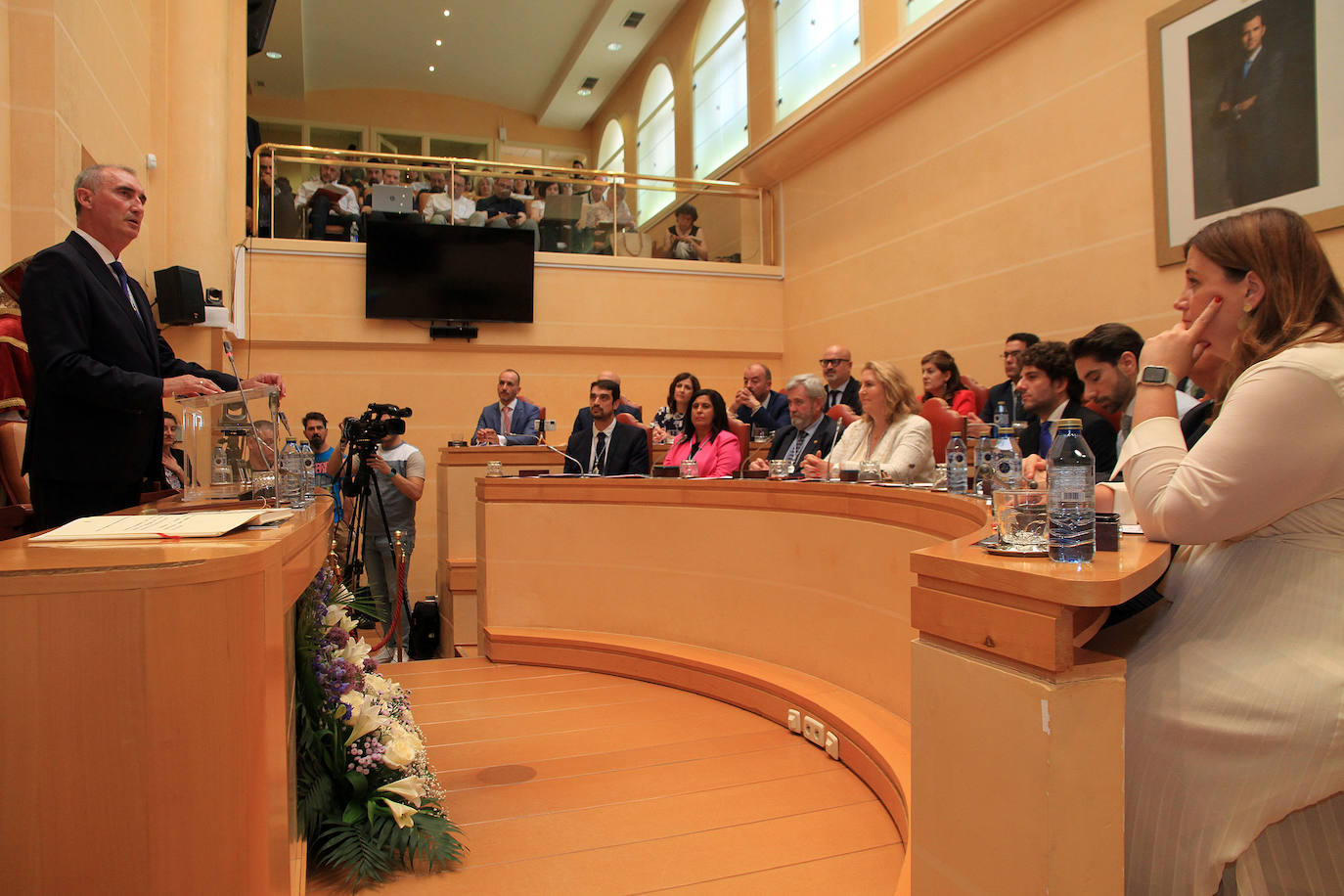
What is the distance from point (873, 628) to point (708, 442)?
193 centimetres

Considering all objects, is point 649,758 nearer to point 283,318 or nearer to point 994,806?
point 994,806

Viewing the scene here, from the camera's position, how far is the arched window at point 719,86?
9.31 meters

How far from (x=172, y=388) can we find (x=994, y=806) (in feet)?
5.41

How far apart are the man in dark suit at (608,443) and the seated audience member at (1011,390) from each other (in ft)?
6.38

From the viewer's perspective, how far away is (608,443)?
15.8 feet

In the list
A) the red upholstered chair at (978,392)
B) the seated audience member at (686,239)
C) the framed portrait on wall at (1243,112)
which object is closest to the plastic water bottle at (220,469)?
the red upholstered chair at (978,392)

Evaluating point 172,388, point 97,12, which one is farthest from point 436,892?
point 97,12

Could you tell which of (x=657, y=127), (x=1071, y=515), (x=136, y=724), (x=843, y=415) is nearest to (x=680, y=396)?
(x=843, y=415)

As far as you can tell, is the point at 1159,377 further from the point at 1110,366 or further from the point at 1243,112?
the point at 1243,112

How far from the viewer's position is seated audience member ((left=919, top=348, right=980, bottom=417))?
16.1ft

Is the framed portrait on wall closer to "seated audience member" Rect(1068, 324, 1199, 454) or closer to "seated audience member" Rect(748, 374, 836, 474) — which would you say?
"seated audience member" Rect(1068, 324, 1199, 454)

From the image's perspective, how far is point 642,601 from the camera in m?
3.75

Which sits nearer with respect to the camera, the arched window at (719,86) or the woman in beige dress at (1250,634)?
the woman in beige dress at (1250,634)

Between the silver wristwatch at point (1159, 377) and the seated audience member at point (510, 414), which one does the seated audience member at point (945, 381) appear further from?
the silver wristwatch at point (1159, 377)
